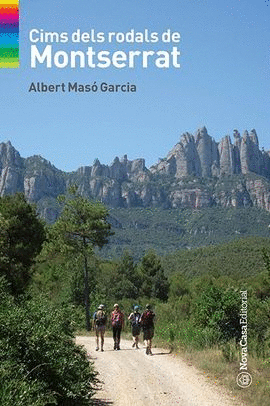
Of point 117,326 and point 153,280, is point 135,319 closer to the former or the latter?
point 117,326

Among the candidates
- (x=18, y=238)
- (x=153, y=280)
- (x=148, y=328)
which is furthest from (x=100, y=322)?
(x=153, y=280)

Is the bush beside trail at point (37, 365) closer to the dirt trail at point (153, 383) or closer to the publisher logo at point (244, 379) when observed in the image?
the dirt trail at point (153, 383)

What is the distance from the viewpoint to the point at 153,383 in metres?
12.8

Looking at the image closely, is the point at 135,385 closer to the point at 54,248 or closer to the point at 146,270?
the point at 54,248

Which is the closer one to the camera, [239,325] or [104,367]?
[104,367]

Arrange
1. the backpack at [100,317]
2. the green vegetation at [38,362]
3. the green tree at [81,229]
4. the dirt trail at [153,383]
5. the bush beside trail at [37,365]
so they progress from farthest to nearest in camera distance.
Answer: the green tree at [81,229], the backpack at [100,317], the dirt trail at [153,383], the bush beside trail at [37,365], the green vegetation at [38,362]

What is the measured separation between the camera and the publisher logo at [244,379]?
12.6 metres

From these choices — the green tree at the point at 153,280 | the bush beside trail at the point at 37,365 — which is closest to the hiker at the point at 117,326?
the bush beside trail at the point at 37,365

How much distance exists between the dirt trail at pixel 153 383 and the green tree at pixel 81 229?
48.2ft

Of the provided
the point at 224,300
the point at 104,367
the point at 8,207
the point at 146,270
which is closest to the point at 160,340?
the point at 224,300

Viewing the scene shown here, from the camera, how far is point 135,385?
12586 millimetres

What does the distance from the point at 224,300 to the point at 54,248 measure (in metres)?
17.0

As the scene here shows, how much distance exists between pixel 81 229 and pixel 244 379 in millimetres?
19609

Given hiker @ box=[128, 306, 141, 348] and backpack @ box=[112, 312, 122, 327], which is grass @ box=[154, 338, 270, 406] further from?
backpack @ box=[112, 312, 122, 327]
